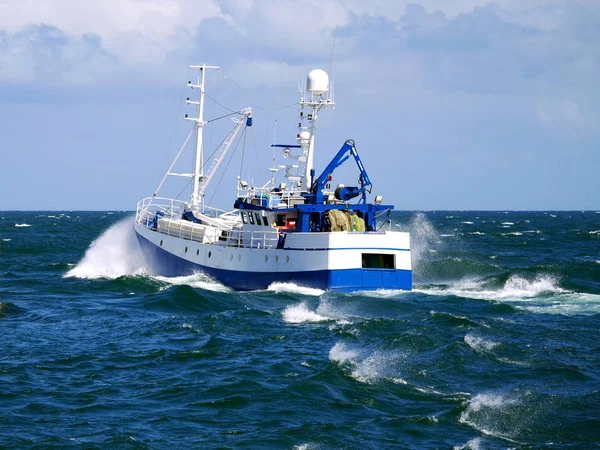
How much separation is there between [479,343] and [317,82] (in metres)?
19.3

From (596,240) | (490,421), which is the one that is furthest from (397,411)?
(596,240)

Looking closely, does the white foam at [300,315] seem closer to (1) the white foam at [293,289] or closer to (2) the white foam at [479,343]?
(1) the white foam at [293,289]

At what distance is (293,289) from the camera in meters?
36.1

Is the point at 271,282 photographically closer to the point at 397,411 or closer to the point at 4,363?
the point at 4,363

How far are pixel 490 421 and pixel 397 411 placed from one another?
6.26ft

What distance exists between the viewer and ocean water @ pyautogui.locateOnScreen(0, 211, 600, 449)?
16828 mm

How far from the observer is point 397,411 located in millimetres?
18125

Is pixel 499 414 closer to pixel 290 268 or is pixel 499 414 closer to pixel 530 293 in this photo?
pixel 290 268

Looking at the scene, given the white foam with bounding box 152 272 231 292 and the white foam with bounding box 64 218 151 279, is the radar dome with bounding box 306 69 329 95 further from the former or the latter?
the white foam with bounding box 64 218 151 279

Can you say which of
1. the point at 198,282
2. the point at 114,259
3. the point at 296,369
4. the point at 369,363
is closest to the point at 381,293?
the point at 198,282

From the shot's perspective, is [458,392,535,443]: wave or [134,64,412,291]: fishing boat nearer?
[458,392,535,443]: wave

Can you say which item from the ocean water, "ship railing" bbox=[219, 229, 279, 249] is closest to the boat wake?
the ocean water

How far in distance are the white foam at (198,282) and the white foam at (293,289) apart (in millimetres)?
2300

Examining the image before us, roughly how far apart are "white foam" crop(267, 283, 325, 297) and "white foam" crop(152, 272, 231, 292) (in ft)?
7.54
